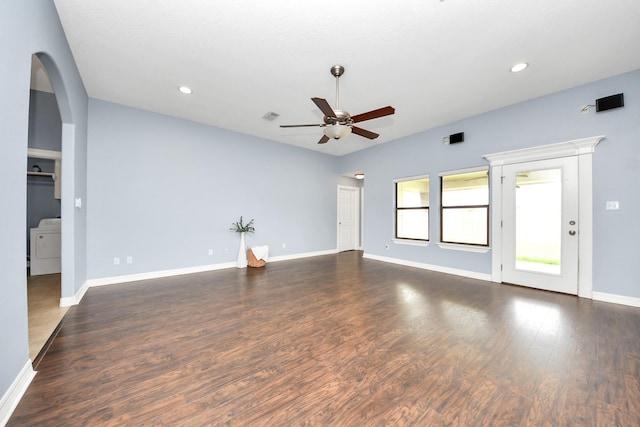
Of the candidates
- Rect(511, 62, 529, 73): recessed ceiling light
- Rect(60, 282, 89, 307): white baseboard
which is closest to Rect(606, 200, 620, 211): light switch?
Rect(511, 62, 529, 73): recessed ceiling light

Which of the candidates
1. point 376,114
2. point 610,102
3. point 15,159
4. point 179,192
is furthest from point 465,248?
point 15,159

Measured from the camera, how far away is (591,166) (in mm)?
3547

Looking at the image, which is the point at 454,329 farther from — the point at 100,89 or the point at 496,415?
the point at 100,89

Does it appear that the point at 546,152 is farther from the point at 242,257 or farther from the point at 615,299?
the point at 242,257

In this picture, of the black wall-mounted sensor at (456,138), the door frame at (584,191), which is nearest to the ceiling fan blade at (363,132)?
the black wall-mounted sensor at (456,138)

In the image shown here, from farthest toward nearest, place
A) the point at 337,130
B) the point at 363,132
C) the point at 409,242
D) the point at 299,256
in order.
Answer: the point at 299,256 < the point at 409,242 < the point at 363,132 < the point at 337,130

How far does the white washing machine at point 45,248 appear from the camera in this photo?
458cm

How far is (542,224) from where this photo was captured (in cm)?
398

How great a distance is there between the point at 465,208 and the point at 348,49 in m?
3.80

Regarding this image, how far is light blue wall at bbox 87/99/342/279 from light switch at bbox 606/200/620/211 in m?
5.63

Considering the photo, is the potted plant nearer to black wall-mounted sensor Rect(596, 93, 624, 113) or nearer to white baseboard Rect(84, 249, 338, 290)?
white baseboard Rect(84, 249, 338, 290)

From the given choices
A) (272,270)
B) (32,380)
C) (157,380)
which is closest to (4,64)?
(32,380)

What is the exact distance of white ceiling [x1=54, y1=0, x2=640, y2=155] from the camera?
7.55ft

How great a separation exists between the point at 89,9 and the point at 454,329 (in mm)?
4776
